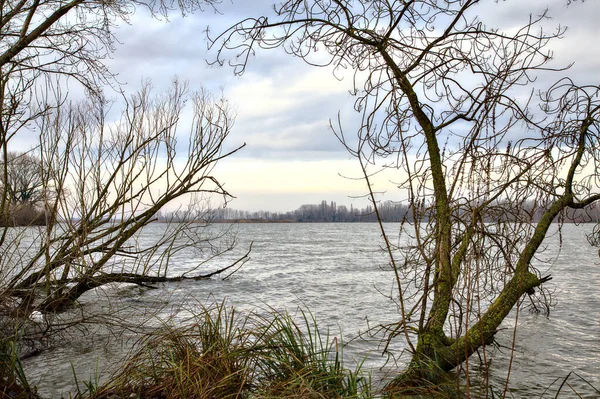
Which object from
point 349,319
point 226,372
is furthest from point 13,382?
point 349,319

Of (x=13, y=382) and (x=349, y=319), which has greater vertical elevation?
(x=13, y=382)

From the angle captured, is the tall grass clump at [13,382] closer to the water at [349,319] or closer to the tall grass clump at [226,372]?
the water at [349,319]

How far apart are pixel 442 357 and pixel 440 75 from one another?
3.00m

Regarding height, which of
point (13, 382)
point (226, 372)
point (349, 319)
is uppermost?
point (226, 372)

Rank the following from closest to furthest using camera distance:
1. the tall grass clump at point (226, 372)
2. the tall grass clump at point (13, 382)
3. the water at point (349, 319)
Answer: the tall grass clump at point (226, 372)
the tall grass clump at point (13, 382)
the water at point (349, 319)

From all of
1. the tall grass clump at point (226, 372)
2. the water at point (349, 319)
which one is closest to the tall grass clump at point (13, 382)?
the water at point (349, 319)

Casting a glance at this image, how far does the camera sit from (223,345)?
4.32 meters

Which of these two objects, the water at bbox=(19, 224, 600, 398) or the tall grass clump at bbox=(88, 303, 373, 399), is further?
the water at bbox=(19, 224, 600, 398)

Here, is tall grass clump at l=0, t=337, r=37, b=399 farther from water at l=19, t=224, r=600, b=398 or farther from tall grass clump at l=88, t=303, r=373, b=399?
tall grass clump at l=88, t=303, r=373, b=399

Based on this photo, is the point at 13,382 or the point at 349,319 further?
the point at 349,319

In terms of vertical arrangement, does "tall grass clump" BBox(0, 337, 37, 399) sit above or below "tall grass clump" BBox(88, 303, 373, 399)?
below

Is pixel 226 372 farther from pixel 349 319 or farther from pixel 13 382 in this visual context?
pixel 349 319

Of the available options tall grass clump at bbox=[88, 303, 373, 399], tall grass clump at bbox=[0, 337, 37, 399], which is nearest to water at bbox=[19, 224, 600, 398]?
tall grass clump at bbox=[88, 303, 373, 399]

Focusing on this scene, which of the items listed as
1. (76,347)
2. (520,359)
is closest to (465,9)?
(520,359)
